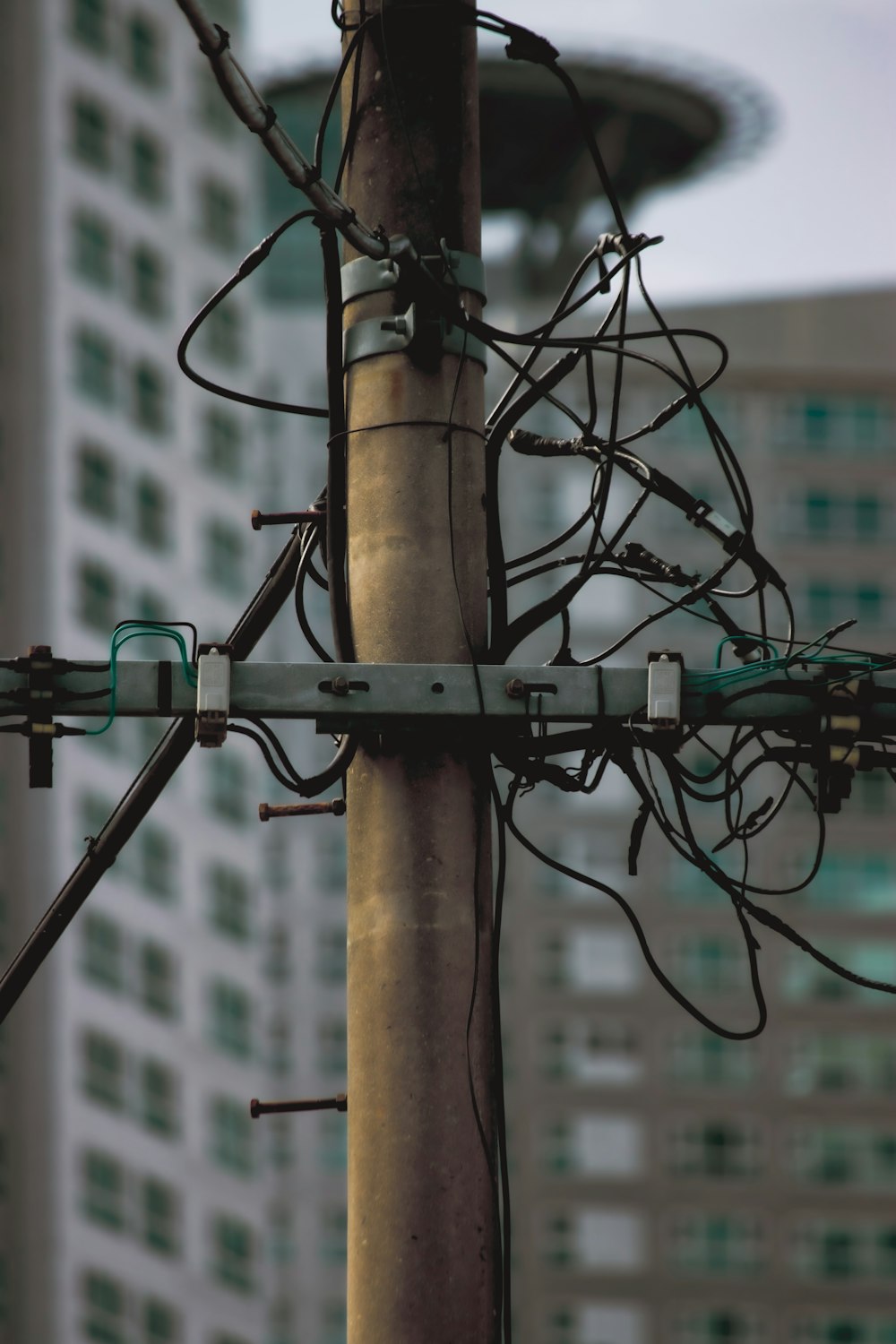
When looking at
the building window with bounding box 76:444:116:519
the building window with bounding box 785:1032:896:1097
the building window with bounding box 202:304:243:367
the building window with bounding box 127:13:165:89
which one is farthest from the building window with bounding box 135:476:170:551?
the building window with bounding box 785:1032:896:1097

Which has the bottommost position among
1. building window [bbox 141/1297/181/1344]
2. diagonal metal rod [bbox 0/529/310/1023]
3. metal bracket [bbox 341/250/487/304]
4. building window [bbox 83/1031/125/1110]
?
building window [bbox 141/1297/181/1344]

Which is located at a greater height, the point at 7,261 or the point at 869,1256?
the point at 7,261

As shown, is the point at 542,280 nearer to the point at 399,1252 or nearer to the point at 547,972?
the point at 547,972

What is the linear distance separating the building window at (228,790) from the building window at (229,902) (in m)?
1.62

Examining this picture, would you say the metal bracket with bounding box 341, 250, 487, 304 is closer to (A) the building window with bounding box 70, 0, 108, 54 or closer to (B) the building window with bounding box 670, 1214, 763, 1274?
(A) the building window with bounding box 70, 0, 108, 54

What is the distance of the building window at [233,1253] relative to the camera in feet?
225

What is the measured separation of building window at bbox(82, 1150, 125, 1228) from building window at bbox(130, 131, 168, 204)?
97.1ft

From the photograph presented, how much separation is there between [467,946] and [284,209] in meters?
101

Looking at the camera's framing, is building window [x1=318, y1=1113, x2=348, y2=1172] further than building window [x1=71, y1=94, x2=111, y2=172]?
Yes

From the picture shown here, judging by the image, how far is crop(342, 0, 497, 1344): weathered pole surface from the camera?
514 cm

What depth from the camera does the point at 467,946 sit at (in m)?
5.31

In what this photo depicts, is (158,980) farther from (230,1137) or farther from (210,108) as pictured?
Result: (210,108)

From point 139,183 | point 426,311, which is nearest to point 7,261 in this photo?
point 139,183

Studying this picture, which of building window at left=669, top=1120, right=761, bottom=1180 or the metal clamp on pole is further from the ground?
the metal clamp on pole
